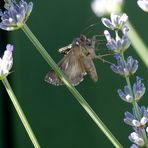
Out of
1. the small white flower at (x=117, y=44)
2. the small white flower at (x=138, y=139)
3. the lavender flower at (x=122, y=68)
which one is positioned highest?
the small white flower at (x=117, y=44)

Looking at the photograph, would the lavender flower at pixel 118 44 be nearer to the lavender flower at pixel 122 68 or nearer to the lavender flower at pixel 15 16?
the lavender flower at pixel 122 68

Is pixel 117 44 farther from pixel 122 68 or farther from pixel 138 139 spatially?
pixel 138 139

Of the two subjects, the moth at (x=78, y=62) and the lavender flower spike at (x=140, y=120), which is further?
the moth at (x=78, y=62)

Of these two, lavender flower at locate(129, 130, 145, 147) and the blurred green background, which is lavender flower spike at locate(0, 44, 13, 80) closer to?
lavender flower at locate(129, 130, 145, 147)

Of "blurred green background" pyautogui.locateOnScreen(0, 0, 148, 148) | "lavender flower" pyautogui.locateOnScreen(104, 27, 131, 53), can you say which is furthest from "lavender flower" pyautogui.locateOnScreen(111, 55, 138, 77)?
"blurred green background" pyautogui.locateOnScreen(0, 0, 148, 148)

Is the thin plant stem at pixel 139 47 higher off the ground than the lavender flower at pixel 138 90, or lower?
higher

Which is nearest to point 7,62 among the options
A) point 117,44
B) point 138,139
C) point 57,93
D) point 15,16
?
point 15,16

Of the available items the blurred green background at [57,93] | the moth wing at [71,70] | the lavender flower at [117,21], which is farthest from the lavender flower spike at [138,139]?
the blurred green background at [57,93]
